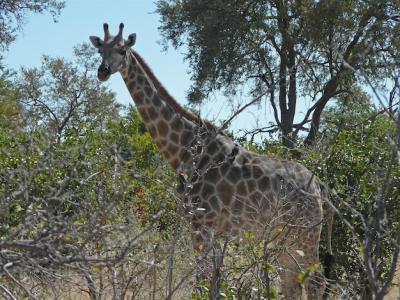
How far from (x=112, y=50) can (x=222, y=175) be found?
4.95ft

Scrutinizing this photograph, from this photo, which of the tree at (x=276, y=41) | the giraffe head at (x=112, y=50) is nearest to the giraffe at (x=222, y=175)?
the giraffe head at (x=112, y=50)

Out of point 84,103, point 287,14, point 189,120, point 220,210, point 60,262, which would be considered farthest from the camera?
point 84,103

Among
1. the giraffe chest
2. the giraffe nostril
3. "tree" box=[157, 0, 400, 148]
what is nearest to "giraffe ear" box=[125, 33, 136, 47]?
the giraffe nostril

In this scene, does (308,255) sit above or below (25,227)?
above

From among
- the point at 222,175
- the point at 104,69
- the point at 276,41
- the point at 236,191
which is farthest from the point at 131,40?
the point at 276,41

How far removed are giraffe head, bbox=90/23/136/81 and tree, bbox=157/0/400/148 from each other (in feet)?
36.4

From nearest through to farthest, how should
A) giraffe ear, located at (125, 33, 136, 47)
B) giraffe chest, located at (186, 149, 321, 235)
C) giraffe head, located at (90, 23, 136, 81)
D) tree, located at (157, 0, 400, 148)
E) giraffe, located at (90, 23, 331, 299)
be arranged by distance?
giraffe, located at (90, 23, 331, 299) → giraffe chest, located at (186, 149, 321, 235) → giraffe head, located at (90, 23, 136, 81) → giraffe ear, located at (125, 33, 136, 47) → tree, located at (157, 0, 400, 148)

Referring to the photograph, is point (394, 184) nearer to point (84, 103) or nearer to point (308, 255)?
point (308, 255)

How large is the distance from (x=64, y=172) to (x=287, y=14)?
12919 millimetres

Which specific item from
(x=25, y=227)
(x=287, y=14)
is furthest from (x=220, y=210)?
(x=287, y=14)

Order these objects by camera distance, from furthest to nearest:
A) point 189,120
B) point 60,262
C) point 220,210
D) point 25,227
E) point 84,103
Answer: point 84,103
point 189,120
point 220,210
point 25,227
point 60,262

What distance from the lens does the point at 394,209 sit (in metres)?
7.49

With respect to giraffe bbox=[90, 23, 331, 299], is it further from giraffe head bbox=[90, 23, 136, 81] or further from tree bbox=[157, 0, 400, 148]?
tree bbox=[157, 0, 400, 148]

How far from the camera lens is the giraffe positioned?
22.7 feet
